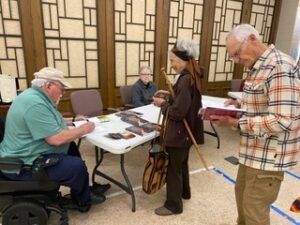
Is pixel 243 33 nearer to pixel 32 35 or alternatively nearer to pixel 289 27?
pixel 32 35

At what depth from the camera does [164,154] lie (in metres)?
1.76

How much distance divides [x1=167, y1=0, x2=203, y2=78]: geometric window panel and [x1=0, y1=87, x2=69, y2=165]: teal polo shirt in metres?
2.97

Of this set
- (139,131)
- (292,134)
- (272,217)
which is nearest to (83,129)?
(139,131)

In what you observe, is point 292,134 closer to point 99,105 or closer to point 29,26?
point 99,105

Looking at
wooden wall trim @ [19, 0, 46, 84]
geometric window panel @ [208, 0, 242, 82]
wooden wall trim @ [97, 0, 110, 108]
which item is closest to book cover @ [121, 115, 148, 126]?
wooden wall trim @ [97, 0, 110, 108]

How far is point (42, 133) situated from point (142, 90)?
1.69 m

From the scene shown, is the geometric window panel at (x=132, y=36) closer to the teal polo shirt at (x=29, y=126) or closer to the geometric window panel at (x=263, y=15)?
the teal polo shirt at (x=29, y=126)

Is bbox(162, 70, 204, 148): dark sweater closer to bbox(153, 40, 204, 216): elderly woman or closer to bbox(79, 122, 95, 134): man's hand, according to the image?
bbox(153, 40, 204, 216): elderly woman

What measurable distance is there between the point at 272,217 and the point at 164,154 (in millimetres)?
1085

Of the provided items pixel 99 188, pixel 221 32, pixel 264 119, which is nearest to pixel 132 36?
pixel 221 32

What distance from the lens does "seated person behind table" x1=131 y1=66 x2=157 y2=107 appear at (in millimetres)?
3033

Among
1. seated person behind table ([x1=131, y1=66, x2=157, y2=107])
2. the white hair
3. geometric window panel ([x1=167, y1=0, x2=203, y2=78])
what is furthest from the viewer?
geometric window panel ([x1=167, y1=0, x2=203, y2=78])

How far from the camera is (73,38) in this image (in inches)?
131

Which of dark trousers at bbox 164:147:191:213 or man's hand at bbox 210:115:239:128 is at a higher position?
man's hand at bbox 210:115:239:128
